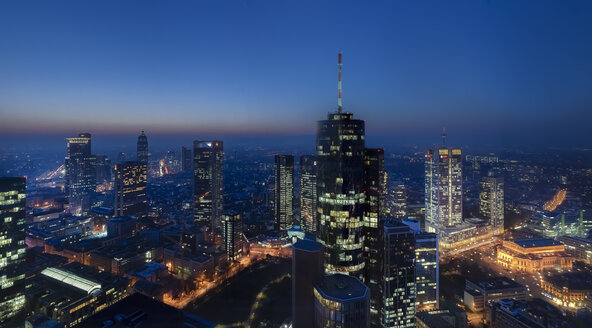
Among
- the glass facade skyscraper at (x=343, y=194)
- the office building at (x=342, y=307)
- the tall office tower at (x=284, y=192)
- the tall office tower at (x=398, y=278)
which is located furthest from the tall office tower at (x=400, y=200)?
the office building at (x=342, y=307)

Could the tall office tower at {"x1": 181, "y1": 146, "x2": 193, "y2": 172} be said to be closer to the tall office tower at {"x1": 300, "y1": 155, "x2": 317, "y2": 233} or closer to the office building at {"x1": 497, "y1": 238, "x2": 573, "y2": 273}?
the tall office tower at {"x1": 300, "y1": 155, "x2": 317, "y2": 233}

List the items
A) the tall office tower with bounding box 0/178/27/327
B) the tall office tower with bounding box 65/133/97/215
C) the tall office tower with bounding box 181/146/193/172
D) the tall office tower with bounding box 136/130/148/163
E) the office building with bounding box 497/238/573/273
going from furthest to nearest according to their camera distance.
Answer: the tall office tower with bounding box 181/146/193/172 < the tall office tower with bounding box 136/130/148/163 < the tall office tower with bounding box 65/133/97/215 < the office building with bounding box 497/238/573/273 < the tall office tower with bounding box 0/178/27/327

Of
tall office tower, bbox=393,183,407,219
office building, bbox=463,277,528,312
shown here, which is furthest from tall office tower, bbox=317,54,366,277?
tall office tower, bbox=393,183,407,219

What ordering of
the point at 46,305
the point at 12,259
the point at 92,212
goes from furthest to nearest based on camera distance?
the point at 92,212
the point at 46,305
the point at 12,259

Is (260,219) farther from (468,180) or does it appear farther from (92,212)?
(468,180)

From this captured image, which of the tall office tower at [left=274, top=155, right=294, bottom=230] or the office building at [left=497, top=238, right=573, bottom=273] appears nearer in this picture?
the office building at [left=497, top=238, right=573, bottom=273]

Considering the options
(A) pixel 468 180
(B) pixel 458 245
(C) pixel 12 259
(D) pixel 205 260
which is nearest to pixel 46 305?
(C) pixel 12 259
